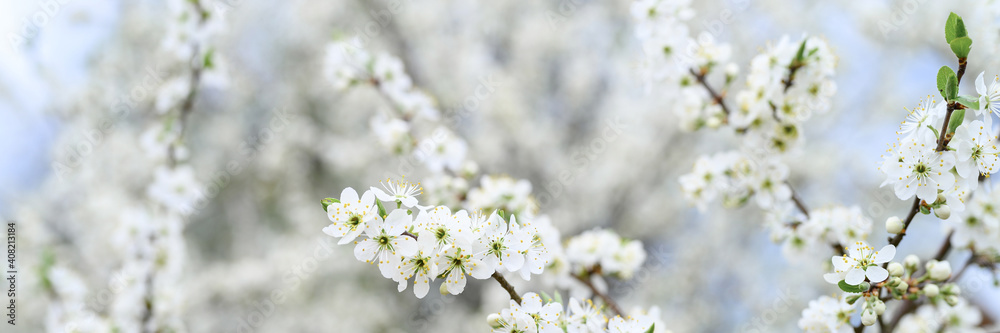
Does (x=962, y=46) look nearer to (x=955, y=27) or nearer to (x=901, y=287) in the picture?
(x=955, y=27)

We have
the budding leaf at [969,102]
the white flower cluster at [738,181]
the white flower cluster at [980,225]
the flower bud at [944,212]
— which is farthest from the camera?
the white flower cluster at [738,181]

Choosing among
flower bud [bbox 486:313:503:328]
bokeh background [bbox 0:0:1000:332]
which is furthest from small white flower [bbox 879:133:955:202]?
bokeh background [bbox 0:0:1000:332]

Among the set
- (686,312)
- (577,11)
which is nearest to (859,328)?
(686,312)

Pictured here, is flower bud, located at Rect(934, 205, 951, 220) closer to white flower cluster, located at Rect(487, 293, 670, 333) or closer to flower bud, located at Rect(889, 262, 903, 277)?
flower bud, located at Rect(889, 262, 903, 277)

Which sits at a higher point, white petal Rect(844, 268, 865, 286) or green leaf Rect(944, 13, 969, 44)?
green leaf Rect(944, 13, 969, 44)

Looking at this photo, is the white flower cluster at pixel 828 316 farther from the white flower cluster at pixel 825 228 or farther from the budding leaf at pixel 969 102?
the budding leaf at pixel 969 102

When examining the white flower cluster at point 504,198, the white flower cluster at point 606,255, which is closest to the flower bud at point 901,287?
the white flower cluster at point 606,255

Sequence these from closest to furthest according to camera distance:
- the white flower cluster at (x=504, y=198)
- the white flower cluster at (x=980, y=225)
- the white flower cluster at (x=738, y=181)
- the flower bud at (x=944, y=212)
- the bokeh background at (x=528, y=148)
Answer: the flower bud at (x=944, y=212)
the white flower cluster at (x=980, y=225)
the white flower cluster at (x=738, y=181)
the white flower cluster at (x=504, y=198)
the bokeh background at (x=528, y=148)
